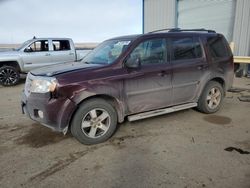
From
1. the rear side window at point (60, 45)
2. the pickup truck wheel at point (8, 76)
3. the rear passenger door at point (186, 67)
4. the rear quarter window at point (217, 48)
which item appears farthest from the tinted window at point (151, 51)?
the pickup truck wheel at point (8, 76)

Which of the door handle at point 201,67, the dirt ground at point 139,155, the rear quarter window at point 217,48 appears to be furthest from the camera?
the rear quarter window at point 217,48

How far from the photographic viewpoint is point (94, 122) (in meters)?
3.69

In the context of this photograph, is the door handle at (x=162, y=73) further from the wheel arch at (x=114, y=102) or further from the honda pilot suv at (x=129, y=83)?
the wheel arch at (x=114, y=102)

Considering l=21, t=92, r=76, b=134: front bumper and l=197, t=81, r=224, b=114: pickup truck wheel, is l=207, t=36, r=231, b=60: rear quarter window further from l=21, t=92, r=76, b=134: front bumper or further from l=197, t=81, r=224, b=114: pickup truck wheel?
l=21, t=92, r=76, b=134: front bumper

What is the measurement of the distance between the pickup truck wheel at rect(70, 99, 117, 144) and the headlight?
544 mm

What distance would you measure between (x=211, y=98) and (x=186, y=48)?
1.37 meters

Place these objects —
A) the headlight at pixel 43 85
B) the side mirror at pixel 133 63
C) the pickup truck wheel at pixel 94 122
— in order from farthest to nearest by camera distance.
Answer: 1. the side mirror at pixel 133 63
2. the pickup truck wheel at pixel 94 122
3. the headlight at pixel 43 85

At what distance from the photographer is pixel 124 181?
8.96 ft

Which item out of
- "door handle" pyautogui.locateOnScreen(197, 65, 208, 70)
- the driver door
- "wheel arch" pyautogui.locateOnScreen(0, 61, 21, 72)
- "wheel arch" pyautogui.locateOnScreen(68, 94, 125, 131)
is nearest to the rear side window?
"wheel arch" pyautogui.locateOnScreen(0, 61, 21, 72)

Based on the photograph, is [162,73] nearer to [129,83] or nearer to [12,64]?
[129,83]

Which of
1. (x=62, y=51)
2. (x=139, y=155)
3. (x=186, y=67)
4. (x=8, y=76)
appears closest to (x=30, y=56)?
(x=8, y=76)

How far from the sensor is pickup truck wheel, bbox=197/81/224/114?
16.3 feet

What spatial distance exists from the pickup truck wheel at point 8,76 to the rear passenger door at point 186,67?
23.8 feet

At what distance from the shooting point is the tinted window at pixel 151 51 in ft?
13.3
